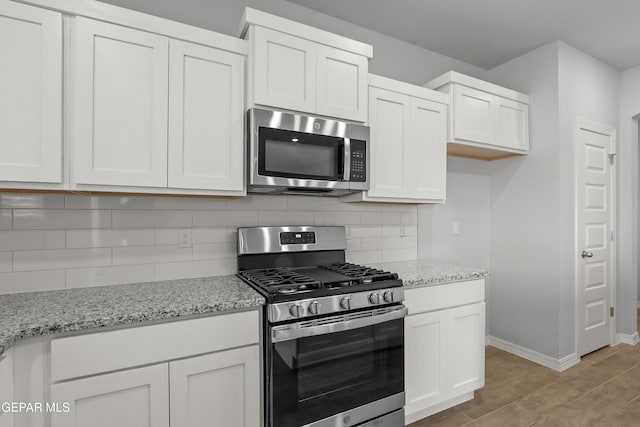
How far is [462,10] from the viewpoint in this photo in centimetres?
254

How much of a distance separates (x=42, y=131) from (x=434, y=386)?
2513 mm

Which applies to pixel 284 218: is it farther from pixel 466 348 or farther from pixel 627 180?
pixel 627 180

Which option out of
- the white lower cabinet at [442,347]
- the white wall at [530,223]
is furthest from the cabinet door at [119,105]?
the white wall at [530,223]

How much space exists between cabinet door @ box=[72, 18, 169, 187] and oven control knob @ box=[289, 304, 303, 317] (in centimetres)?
88

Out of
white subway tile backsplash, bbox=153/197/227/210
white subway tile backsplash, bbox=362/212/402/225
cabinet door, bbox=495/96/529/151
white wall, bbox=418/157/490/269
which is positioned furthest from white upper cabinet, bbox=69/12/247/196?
cabinet door, bbox=495/96/529/151

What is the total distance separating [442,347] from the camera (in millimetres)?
2207

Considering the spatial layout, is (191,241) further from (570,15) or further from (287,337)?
(570,15)

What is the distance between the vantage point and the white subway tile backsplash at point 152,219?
75.4 inches

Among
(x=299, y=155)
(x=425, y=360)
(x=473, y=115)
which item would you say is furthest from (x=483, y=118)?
(x=425, y=360)

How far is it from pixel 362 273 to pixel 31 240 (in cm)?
175

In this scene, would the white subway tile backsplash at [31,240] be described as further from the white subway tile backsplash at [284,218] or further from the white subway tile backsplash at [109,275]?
the white subway tile backsplash at [284,218]

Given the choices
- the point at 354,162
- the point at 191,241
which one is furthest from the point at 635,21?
the point at 191,241

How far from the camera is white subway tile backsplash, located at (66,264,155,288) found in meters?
1.81

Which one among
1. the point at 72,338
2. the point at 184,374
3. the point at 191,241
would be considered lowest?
A: the point at 184,374
